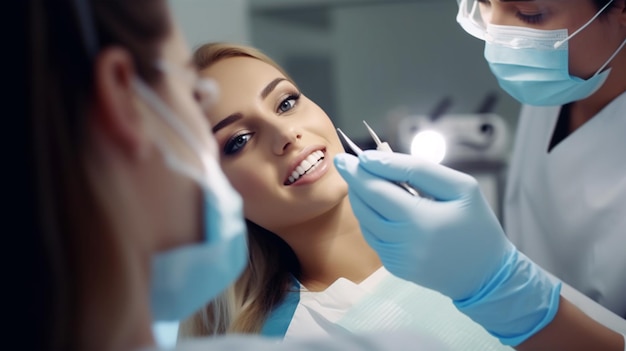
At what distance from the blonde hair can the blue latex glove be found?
40 centimetres

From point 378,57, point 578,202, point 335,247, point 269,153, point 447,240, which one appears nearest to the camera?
point 447,240

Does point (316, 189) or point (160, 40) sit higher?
point (160, 40)

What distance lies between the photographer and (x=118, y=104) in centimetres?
76

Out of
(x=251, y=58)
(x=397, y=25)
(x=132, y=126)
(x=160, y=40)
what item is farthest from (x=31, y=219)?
(x=397, y=25)

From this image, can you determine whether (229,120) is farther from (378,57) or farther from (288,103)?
(378,57)

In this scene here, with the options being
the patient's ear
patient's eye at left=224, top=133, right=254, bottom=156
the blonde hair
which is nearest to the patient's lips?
patient's eye at left=224, top=133, right=254, bottom=156

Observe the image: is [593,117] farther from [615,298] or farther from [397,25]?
[397,25]

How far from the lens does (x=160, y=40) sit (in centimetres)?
83

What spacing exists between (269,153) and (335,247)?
0.94 feet

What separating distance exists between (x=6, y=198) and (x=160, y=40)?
26cm

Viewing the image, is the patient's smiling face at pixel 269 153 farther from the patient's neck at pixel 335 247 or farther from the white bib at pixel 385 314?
Result: the white bib at pixel 385 314

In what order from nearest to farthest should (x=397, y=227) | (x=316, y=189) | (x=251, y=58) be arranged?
1. (x=397, y=227)
2. (x=316, y=189)
3. (x=251, y=58)

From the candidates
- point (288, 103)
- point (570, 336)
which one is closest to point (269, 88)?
point (288, 103)

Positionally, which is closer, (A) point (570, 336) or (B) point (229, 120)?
(A) point (570, 336)
